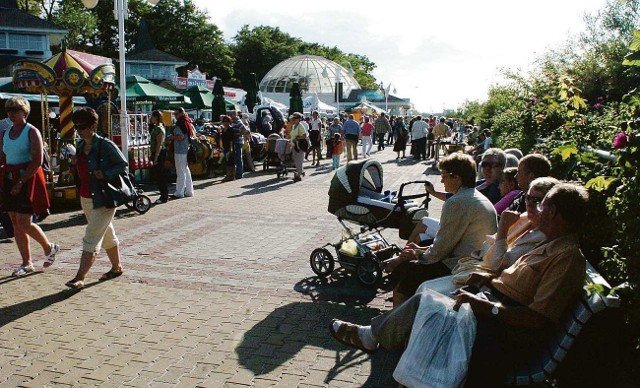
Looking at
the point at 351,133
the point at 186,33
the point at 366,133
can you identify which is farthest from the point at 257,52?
the point at 351,133

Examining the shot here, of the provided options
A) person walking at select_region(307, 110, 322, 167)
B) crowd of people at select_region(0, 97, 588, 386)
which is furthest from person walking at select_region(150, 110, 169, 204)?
person walking at select_region(307, 110, 322, 167)

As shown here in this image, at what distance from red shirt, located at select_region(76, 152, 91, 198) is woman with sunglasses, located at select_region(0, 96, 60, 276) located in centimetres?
54

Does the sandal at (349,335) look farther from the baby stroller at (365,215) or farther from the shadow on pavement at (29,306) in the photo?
the shadow on pavement at (29,306)

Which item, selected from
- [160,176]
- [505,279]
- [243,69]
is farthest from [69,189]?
[243,69]

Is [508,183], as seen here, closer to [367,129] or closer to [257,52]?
[367,129]

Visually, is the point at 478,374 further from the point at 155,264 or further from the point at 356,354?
the point at 155,264

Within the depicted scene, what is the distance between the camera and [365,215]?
6602mm

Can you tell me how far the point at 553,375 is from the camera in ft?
10.6

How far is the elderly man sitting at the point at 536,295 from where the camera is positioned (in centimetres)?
322

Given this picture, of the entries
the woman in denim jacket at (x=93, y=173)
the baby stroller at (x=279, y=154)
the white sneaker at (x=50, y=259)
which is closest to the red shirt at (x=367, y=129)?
the baby stroller at (x=279, y=154)

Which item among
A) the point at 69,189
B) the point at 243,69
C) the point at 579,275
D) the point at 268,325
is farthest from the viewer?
the point at 243,69

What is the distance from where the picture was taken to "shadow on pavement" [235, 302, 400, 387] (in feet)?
14.6

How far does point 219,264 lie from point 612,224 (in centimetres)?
487

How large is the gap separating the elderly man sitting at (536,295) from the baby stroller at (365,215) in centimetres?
290
